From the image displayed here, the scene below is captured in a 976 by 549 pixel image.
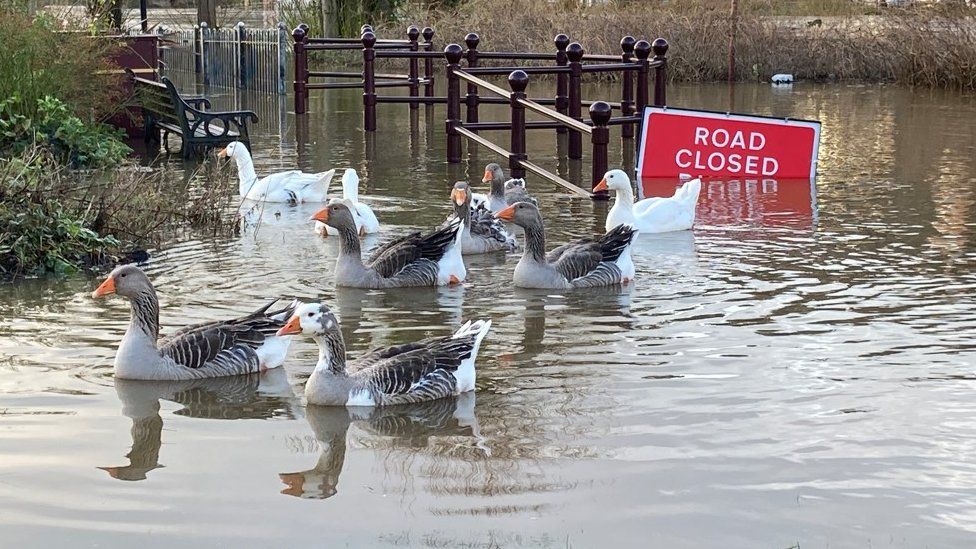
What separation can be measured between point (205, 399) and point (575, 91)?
A: 35.6 feet

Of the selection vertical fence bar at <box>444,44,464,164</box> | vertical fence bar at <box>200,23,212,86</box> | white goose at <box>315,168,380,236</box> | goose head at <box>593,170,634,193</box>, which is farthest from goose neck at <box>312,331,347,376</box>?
vertical fence bar at <box>200,23,212,86</box>

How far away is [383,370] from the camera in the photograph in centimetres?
763

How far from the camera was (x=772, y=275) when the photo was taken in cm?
1089

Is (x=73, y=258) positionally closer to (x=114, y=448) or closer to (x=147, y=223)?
(x=147, y=223)

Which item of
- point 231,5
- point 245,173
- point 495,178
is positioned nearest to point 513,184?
point 495,178

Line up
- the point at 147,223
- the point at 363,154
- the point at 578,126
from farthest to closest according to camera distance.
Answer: the point at 363,154 → the point at 578,126 → the point at 147,223

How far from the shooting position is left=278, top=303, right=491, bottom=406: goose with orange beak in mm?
7504

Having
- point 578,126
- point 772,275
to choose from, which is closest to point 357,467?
point 772,275

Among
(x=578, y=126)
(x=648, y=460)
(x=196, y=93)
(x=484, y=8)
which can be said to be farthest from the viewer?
(x=484, y=8)

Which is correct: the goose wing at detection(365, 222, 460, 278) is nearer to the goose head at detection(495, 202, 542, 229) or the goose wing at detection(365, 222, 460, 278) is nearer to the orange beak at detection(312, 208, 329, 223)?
the goose head at detection(495, 202, 542, 229)

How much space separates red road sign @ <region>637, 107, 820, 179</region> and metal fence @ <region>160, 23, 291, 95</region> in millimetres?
12125

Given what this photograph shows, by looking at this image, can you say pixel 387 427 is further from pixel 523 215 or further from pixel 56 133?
pixel 56 133

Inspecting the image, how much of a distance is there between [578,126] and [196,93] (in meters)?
14.9

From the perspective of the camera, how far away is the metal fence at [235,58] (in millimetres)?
27281
